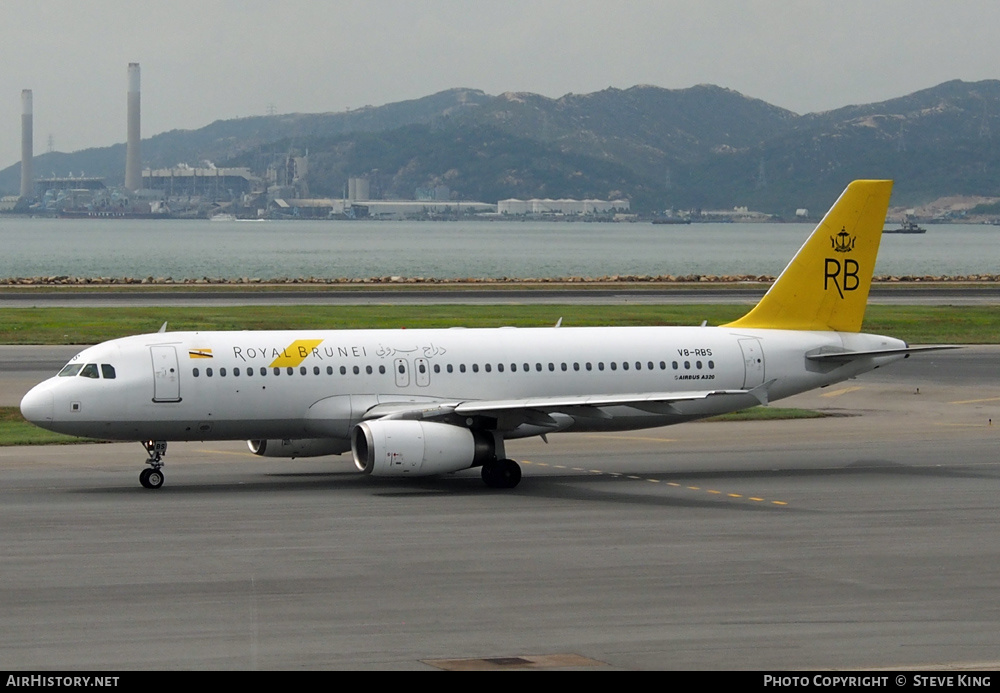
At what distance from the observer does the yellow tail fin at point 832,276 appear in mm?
41594

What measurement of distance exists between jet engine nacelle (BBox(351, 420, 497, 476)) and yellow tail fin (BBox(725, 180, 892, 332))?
10427 mm

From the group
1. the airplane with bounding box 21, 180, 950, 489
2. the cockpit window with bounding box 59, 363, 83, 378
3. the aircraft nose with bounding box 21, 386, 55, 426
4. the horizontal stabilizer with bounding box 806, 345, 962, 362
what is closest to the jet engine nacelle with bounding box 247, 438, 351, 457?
the airplane with bounding box 21, 180, 950, 489

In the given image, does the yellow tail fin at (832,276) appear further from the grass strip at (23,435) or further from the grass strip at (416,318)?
the grass strip at (416,318)

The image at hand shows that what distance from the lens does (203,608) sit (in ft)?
74.8

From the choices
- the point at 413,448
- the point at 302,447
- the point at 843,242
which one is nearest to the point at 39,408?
the point at 302,447

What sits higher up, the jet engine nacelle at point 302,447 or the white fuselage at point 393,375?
the white fuselage at point 393,375

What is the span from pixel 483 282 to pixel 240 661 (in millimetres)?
109392

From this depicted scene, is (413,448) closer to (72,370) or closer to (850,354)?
(72,370)

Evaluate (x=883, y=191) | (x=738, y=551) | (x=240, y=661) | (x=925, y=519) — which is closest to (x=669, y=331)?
(x=883, y=191)

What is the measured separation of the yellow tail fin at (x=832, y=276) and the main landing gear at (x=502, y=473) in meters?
9.34

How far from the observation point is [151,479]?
117ft

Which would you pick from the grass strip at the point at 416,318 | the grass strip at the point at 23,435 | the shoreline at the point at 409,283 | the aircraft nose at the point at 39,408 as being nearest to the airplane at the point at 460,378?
the aircraft nose at the point at 39,408

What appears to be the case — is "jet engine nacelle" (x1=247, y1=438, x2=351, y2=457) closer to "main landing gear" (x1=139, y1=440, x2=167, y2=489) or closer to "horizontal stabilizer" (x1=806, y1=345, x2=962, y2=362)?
"main landing gear" (x1=139, y1=440, x2=167, y2=489)

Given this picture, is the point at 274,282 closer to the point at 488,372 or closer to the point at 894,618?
the point at 488,372
